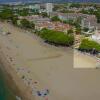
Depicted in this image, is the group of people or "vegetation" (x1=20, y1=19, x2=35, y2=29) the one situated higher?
the group of people

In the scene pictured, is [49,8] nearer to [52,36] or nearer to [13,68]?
[52,36]

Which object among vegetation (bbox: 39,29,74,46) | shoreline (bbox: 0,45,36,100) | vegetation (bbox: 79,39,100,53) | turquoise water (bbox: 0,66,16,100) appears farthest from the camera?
vegetation (bbox: 39,29,74,46)

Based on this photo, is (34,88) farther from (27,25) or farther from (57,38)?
(27,25)

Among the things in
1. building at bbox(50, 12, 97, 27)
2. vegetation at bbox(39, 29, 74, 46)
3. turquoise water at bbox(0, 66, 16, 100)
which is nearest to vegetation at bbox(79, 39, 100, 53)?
vegetation at bbox(39, 29, 74, 46)

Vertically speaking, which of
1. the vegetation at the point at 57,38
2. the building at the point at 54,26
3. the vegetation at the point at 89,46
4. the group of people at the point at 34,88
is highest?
the group of people at the point at 34,88

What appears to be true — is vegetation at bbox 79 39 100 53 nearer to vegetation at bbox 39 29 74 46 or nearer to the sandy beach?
Answer: the sandy beach

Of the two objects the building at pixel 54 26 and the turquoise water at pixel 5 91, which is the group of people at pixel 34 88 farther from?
the building at pixel 54 26

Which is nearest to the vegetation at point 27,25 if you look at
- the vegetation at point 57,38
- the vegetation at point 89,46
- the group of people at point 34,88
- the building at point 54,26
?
the building at point 54,26

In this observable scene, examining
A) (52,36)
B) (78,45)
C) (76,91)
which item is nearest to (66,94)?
Result: (76,91)
